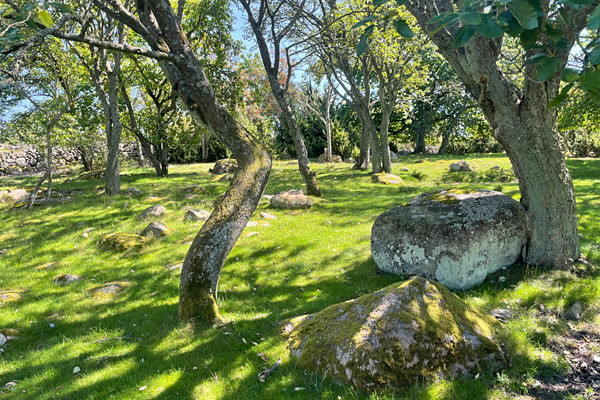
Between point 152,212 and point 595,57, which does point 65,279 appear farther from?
point 595,57

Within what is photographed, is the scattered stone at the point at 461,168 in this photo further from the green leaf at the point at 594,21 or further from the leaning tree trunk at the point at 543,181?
the green leaf at the point at 594,21

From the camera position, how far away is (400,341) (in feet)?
13.0

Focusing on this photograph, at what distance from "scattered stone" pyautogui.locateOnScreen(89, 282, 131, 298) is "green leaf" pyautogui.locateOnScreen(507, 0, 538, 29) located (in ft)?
27.0

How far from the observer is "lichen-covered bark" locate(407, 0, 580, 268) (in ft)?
19.7

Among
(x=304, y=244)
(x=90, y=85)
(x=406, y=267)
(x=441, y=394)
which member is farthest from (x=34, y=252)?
(x=90, y=85)

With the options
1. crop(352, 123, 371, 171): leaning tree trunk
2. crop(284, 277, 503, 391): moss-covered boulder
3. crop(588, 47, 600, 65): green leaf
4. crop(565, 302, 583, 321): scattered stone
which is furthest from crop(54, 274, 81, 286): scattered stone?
crop(352, 123, 371, 171): leaning tree trunk

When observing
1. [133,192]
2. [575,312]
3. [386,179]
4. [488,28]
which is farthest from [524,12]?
[386,179]

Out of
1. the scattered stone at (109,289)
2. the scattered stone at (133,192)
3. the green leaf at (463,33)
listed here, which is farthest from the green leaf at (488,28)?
the scattered stone at (133,192)

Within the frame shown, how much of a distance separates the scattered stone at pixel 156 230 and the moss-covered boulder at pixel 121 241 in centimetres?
34

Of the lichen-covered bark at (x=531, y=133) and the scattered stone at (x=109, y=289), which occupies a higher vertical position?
the lichen-covered bark at (x=531, y=133)

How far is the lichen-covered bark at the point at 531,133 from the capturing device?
600 cm

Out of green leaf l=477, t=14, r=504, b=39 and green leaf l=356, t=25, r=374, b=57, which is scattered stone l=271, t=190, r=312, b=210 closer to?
green leaf l=356, t=25, r=374, b=57

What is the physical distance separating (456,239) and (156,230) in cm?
860

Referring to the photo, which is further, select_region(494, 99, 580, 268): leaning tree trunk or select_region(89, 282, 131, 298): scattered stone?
select_region(89, 282, 131, 298): scattered stone
